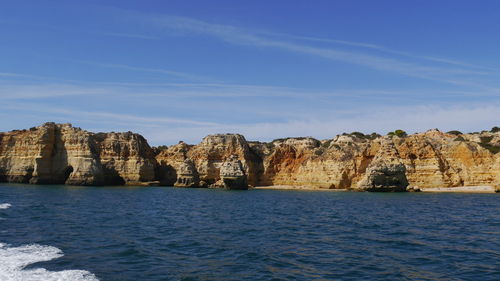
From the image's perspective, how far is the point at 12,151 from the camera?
289 feet

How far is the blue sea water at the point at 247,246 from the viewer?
1578cm

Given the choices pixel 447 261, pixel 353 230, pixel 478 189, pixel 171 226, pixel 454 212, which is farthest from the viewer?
pixel 478 189

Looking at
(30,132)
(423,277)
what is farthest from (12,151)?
(423,277)

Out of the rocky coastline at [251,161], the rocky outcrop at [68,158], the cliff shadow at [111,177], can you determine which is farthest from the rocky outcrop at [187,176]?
the cliff shadow at [111,177]

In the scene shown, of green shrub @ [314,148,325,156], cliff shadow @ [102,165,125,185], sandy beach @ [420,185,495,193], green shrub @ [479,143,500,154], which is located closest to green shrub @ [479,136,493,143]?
green shrub @ [479,143,500,154]

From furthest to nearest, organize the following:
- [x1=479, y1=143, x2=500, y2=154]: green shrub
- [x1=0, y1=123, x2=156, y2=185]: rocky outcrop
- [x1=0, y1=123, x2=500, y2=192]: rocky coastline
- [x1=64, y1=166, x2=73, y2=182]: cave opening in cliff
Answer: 1. [x1=64, y1=166, x2=73, y2=182]: cave opening in cliff
2. [x1=0, y1=123, x2=156, y2=185]: rocky outcrop
3. [x1=479, y1=143, x2=500, y2=154]: green shrub
4. [x1=0, y1=123, x2=500, y2=192]: rocky coastline

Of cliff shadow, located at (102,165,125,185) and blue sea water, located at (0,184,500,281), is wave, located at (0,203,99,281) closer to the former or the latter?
blue sea water, located at (0,184,500,281)

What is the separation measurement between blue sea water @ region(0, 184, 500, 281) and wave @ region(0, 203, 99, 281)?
0.14ft

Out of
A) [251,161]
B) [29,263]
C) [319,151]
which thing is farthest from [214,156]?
[29,263]

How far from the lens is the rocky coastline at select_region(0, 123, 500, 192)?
238 feet

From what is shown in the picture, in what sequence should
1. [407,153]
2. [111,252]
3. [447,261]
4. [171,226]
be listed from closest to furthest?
[447,261], [111,252], [171,226], [407,153]

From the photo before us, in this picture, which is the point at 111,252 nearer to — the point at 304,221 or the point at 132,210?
the point at 304,221

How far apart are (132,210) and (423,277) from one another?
28.8 meters

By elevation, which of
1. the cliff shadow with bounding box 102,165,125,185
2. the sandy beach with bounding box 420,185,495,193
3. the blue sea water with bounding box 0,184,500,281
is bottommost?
the blue sea water with bounding box 0,184,500,281
